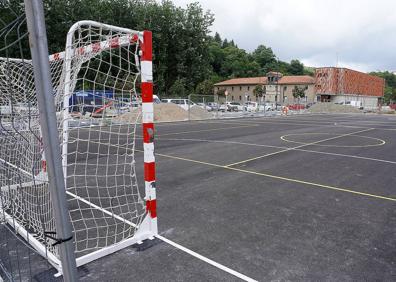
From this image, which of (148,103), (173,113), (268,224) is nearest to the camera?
(148,103)

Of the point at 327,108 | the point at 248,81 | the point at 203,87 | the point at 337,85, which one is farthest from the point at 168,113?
the point at 337,85

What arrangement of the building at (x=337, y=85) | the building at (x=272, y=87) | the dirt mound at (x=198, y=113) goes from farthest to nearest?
the building at (x=272, y=87)
the building at (x=337, y=85)
the dirt mound at (x=198, y=113)

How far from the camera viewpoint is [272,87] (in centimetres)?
8425

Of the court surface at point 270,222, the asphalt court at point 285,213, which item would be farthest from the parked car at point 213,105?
the court surface at point 270,222

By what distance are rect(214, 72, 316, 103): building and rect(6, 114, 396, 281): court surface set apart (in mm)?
68576

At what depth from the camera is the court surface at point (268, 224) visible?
3.43 m

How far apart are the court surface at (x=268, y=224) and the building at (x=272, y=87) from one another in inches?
2700

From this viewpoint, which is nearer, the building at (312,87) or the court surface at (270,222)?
the court surface at (270,222)

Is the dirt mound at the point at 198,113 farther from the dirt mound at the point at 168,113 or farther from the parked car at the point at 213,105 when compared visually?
the parked car at the point at 213,105

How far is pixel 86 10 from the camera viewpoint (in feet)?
135

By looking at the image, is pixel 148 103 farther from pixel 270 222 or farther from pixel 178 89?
pixel 178 89

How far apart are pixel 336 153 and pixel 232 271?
9.22 meters

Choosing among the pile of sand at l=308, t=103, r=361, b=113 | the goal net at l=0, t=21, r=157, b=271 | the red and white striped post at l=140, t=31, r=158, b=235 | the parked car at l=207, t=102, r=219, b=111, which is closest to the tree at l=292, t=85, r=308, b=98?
the pile of sand at l=308, t=103, r=361, b=113

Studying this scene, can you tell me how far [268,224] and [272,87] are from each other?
83.5 meters
